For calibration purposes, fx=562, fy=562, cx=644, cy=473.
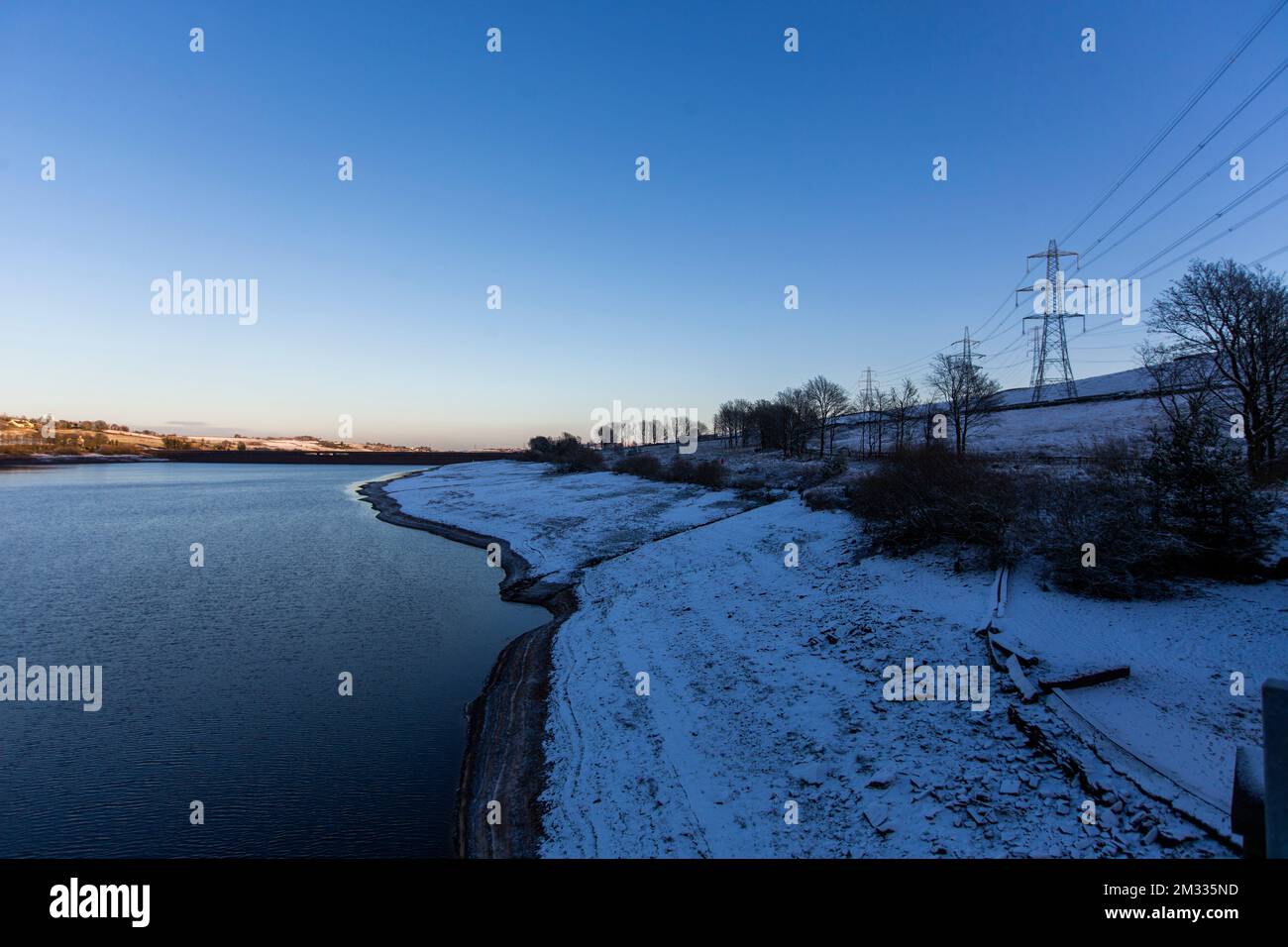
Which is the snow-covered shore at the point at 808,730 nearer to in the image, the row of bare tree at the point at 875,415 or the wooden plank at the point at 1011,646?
the wooden plank at the point at 1011,646

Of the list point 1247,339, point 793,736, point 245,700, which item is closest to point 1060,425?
Result: point 1247,339

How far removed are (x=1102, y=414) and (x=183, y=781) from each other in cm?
8278

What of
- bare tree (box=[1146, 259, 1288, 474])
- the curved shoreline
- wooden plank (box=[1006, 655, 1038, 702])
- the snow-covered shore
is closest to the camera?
the snow-covered shore

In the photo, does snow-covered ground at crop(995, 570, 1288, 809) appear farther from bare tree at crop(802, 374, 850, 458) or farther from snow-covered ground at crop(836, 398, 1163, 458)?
bare tree at crop(802, 374, 850, 458)

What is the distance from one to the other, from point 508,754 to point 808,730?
615 cm

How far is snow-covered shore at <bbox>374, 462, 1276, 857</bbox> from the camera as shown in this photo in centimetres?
767

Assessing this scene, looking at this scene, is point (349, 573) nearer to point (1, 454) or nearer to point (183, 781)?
point (183, 781)

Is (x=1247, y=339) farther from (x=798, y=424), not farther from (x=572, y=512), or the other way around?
(x=798, y=424)

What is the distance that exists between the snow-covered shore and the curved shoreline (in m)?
0.35

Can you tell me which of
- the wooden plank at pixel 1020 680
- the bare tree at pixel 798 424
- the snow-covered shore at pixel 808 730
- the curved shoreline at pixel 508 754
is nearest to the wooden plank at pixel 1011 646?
the wooden plank at pixel 1020 680

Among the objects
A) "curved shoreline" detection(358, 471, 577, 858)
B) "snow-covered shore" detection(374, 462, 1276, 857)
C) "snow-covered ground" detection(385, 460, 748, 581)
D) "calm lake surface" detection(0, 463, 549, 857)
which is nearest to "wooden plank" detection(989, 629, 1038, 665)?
"snow-covered shore" detection(374, 462, 1276, 857)

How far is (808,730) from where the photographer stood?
1094cm
